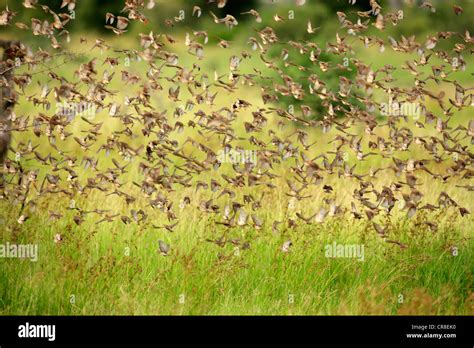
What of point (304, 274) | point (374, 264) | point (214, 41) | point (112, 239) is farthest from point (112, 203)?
point (214, 41)

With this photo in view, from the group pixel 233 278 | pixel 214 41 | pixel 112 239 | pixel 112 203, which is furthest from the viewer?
pixel 214 41

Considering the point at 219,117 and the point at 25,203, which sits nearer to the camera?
the point at 219,117

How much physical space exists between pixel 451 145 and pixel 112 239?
4.65 m

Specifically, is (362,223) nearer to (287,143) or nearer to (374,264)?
(374,264)

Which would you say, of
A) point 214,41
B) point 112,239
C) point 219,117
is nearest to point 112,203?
point 112,239

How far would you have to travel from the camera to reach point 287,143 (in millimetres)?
9883

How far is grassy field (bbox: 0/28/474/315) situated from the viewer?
30.1 feet

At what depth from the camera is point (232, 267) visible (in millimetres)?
9625

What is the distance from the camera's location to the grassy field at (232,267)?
9.17 meters

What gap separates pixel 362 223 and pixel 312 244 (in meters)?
0.72

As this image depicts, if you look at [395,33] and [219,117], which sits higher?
[395,33]
